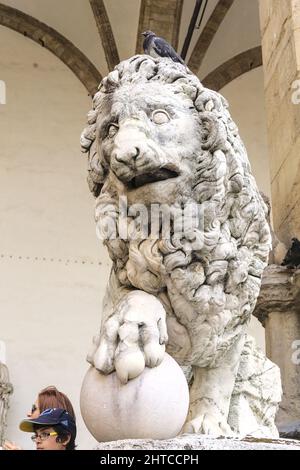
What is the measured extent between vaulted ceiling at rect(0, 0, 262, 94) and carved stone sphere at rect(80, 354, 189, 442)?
916 cm

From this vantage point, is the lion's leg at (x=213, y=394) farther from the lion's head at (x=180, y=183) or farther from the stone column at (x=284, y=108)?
the stone column at (x=284, y=108)

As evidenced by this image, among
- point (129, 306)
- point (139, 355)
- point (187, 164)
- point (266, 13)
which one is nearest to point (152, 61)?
point (187, 164)

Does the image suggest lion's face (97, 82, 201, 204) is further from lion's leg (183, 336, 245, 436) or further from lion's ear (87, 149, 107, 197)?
lion's leg (183, 336, 245, 436)

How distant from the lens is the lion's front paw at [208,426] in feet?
5.78

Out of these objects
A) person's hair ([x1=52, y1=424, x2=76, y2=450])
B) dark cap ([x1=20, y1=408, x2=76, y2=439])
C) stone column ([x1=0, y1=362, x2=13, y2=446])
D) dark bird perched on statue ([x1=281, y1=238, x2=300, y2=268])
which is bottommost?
person's hair ([x1=52, y1=424, x2=76, y2=450])

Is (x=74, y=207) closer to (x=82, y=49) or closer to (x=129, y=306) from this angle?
(x=82, y=49)

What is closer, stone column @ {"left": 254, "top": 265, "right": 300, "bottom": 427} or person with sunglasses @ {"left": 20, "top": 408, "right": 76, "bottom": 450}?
person with sunglasses @ {"left": 20, "top": 408, "right": 76, "bottom": 450}

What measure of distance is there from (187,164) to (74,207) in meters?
7.98

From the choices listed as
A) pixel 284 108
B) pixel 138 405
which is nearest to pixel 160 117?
pixel 138 405

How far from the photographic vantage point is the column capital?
338cm

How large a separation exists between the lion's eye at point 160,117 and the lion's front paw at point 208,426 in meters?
0.74

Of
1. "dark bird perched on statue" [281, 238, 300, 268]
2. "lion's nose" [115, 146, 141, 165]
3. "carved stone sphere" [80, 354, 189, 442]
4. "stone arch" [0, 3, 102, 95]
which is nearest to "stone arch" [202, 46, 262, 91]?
"stone arch" [0, 3, 102, 95]

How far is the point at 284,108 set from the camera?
391 centimetres

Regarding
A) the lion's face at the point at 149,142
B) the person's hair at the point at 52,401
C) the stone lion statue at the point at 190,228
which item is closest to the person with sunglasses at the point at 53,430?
the person's hair at the point at 52,401
